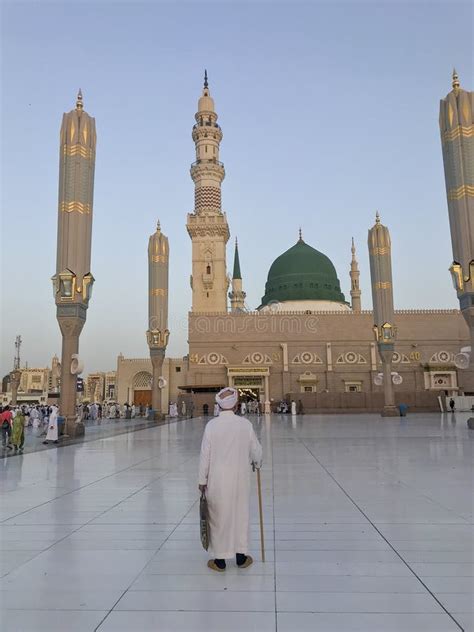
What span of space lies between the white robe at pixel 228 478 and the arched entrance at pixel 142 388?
4560cm

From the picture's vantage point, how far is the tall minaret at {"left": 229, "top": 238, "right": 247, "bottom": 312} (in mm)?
62975

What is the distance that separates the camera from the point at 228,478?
3.74 m

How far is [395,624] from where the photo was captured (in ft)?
8.64

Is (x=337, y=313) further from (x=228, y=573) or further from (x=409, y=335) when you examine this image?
(x=228, y=573)

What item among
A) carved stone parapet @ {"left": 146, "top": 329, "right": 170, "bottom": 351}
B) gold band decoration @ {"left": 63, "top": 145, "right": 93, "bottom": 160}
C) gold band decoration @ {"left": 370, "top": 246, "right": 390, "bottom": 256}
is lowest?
carved stone parapet @ {"left": 146, "top": 329, "right": 170, "bottom": 351}

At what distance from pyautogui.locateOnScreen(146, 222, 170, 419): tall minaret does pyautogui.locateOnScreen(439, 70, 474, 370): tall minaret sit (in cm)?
1674

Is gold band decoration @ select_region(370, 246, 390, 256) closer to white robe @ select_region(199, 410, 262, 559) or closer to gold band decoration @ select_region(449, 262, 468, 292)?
gold band decoration @ select_region(449, 262, 468, 292)

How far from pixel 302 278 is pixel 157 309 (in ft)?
91.9

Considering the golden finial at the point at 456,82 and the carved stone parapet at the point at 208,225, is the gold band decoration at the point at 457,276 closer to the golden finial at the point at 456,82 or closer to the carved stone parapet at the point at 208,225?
the golden finial at the point at 456,82

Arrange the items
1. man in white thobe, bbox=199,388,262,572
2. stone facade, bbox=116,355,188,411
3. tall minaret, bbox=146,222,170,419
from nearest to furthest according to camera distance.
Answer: man in white thobe, bbox=199,388,262,572, tall minaret, bbox=146,222,170,419, stone facade, bbox=116,355,188,411

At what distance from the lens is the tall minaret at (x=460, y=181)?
17.6 meters

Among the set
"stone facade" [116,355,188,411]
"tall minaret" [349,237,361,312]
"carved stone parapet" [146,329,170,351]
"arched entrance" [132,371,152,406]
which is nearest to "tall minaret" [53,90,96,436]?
"carved stone parapet" [146,329,170,351]

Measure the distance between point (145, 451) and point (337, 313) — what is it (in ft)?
117

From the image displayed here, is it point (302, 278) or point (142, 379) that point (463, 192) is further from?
point (302, 278)
